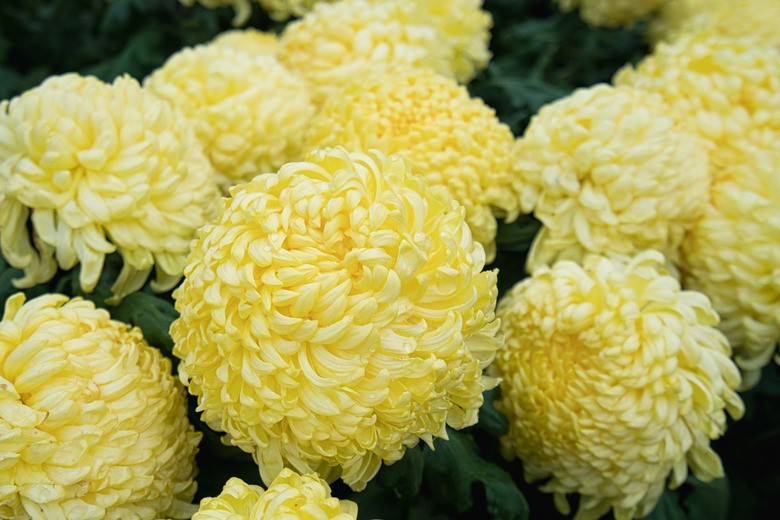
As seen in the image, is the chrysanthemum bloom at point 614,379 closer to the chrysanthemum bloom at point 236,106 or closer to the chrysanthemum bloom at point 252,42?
the chrysanthemum bloom at point 236,106

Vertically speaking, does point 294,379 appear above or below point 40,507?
above

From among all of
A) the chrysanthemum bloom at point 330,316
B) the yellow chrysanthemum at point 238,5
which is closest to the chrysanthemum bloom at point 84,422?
the chrysanthemum bloom at point 330,316

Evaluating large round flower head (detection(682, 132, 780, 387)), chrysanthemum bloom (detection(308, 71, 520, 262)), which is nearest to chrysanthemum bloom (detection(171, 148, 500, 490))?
chrysanthemum bloom (detection(308, 71, 520, 262))

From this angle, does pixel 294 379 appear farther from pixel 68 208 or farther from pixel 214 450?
pixel 68 208

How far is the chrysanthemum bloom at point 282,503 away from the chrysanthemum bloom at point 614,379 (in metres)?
0.53

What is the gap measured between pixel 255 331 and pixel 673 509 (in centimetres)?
117

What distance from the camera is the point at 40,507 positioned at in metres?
0.93

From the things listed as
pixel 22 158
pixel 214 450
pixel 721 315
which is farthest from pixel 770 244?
pixel 22 158

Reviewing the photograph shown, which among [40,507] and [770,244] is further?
[770,244]

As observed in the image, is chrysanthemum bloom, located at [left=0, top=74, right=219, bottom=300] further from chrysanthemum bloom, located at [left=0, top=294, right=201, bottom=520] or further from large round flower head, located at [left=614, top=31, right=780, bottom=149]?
large round flower head, located at [left=614, top=31, right=780, bottom=149]

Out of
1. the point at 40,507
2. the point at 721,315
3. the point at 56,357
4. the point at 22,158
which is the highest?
the point at 22,158

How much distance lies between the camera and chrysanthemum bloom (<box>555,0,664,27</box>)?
110 inches

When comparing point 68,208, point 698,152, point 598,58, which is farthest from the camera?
point 598,58

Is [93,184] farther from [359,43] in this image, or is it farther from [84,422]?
[359,43]
